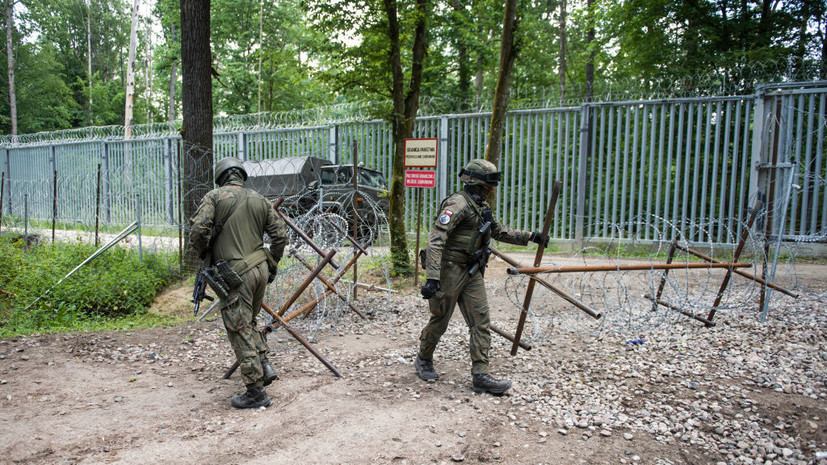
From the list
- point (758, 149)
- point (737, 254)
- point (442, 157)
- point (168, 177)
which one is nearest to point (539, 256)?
point (737, 254)

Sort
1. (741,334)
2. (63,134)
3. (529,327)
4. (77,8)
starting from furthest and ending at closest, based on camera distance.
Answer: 1. (77,8)
2. (63,134)
3. (529,327)
4. (741,334)

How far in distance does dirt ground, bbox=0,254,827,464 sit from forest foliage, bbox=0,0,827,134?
15.8 ft

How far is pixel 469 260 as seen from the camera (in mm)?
4230

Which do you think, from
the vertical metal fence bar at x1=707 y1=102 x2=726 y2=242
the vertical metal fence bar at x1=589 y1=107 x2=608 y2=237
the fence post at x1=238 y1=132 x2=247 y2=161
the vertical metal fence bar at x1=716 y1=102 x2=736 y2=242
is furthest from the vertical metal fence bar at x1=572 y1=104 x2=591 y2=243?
the fence post at x1=238 y1=132 x2=247 y2=161

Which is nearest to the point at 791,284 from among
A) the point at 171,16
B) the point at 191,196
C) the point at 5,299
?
the point at 191,196

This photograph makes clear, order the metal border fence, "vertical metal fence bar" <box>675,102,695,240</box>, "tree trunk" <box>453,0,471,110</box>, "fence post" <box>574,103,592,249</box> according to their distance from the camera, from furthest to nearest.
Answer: "tree trunk" <box>453,0,471,110</box>, "fence post" <box>574,103,592,249</box>, "vertical metal fence bar" <box>675,102,695,240</box>, the metal border fence

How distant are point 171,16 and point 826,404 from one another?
86.5 ft

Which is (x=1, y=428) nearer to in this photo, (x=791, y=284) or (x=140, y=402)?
(x=140, y=402)

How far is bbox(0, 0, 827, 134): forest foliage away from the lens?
27.7 feet

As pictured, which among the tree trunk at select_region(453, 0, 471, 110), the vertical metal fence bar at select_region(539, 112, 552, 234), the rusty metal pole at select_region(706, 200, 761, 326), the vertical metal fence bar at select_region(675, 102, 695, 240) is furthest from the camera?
the tree trunk at select_region(453, 0, 471, 110)

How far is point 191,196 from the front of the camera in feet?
25.4

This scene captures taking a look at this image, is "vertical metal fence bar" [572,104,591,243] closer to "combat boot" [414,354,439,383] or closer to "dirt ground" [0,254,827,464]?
"dirt ground" [0,254,827,464]

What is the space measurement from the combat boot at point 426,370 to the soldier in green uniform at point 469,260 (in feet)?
0.91

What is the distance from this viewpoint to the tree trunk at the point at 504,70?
7349mm
